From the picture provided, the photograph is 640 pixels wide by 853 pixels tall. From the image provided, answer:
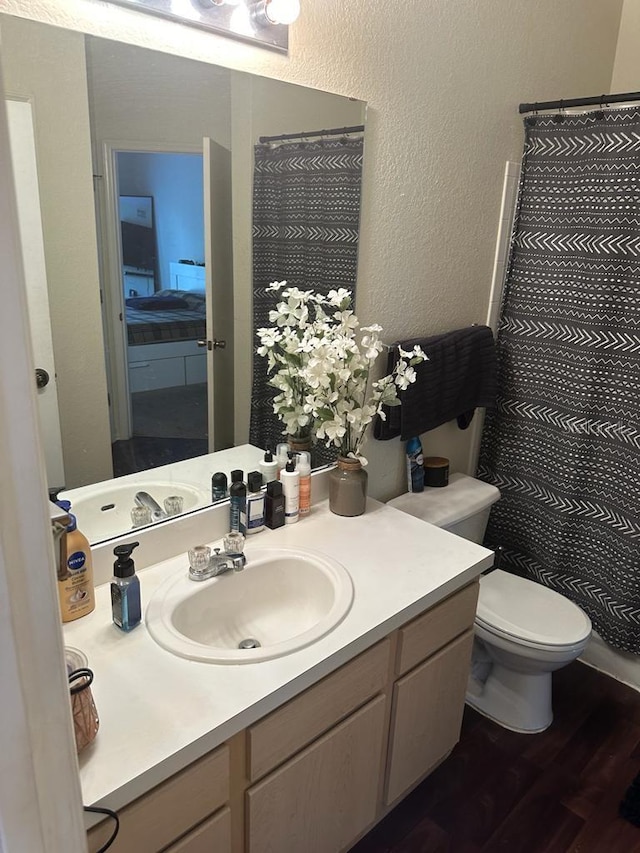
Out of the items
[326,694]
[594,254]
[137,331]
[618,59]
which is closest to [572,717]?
[326,694]

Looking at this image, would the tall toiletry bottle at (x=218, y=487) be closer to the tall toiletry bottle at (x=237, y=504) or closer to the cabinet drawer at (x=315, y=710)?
the tall toiletry bottle at (x=237, y=504)

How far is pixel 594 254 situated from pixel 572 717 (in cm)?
158

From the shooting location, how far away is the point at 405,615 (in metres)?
1.36

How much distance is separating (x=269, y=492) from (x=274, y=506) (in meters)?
0.04

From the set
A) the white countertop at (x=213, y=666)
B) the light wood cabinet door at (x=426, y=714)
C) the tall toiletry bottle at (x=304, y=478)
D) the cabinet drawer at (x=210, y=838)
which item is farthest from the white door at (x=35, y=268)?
the light wood cabinet door at (x=426, y=714)

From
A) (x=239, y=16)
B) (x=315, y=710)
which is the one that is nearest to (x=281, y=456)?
(x=315, y=710)

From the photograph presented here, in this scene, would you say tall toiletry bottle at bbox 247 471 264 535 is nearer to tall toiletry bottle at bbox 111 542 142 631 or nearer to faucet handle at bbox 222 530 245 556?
faucet handle at bbox 222 530 245 556

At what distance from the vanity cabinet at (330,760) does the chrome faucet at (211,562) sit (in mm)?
338

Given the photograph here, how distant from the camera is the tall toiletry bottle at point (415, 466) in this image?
2.10 meters

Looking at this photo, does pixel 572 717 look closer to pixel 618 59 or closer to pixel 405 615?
pixel 405 615

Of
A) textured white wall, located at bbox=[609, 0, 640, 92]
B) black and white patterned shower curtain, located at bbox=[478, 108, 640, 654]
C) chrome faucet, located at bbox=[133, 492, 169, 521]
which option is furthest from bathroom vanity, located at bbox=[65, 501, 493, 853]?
textured white wall, located at bbox=[609, 0, 640, 92]

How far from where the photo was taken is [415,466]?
6.93ft

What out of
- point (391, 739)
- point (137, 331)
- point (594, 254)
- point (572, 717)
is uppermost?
point (594, 254)

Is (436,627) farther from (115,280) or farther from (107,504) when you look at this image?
(115,280)
